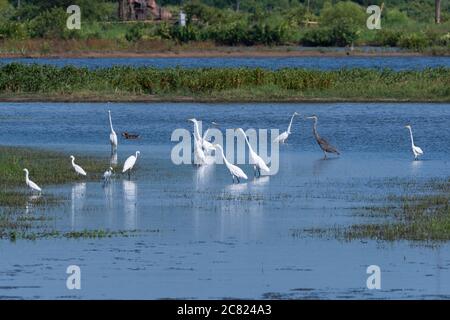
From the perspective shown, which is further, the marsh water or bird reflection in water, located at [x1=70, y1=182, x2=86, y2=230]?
bird reflection in water, located at [x1=70, y1=182, x2=86, y2=230]

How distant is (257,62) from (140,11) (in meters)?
21.6

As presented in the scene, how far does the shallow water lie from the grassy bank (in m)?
16.8

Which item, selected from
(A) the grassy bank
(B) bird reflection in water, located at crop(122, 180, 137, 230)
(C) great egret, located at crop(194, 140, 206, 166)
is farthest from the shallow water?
(B) bird reflection in water, located at crop(122, 180, 137, 230)

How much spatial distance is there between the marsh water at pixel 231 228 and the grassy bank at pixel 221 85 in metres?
10.1

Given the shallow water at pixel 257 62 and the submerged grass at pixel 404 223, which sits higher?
the submerged grass at pixel 404 223

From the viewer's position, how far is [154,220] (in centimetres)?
1889

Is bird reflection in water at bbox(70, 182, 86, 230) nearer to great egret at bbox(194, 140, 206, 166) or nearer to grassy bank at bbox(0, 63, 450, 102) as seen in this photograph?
great egret at bbox(194, 140, 206, 166)

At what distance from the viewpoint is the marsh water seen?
14.6m

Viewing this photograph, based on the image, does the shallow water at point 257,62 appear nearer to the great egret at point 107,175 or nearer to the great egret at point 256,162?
the great egret at point 256,162

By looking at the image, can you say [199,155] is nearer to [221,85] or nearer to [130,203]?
[130,203]

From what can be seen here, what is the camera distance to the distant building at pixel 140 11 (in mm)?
87188

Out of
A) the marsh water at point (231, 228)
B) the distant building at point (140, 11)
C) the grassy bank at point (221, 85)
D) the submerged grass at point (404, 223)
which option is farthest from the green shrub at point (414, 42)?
the submerged grass at point (404, 223)
